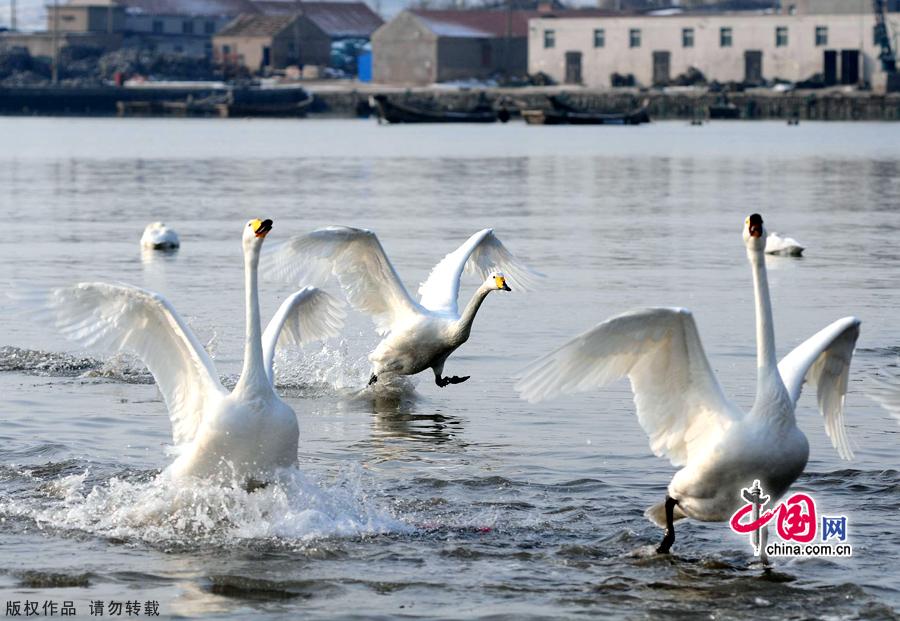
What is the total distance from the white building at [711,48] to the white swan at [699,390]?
10348cm

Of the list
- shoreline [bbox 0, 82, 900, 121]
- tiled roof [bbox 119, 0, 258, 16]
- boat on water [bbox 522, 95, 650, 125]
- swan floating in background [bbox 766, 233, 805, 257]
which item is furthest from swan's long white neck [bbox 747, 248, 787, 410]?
tiled roof [bbox 119, 0, 258, 16]

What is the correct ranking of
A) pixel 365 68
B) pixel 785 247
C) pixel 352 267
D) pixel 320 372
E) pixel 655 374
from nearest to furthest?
pixel 655 374 < pixel 352 267 < pixel 320 372 < pixel 785 247 < pixel 365 68

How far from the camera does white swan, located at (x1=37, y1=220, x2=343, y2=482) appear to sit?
990cm

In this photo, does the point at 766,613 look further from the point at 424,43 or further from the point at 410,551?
Answer: the point at 424,43

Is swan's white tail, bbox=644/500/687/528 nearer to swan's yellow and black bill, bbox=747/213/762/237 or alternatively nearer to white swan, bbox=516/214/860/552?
white swan, bbox=516/214/860/552

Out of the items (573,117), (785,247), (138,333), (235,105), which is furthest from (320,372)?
(235,105)

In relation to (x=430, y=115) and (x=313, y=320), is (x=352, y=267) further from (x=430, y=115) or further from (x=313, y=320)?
(x=430, y=115)

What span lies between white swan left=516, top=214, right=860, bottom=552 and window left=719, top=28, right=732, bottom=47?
109 meters

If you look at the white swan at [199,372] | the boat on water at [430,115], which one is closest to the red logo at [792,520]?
the white swan at [199,372]

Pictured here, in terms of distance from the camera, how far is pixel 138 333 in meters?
10.5

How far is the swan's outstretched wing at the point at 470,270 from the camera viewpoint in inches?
599

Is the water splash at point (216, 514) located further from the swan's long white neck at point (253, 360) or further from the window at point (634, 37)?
the window at point (634, 37)

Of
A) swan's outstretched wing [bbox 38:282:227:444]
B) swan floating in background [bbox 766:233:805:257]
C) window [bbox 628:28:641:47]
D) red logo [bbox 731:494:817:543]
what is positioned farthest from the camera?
window [bbox 628:28:641:47]

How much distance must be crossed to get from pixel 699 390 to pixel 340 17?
16705cm
